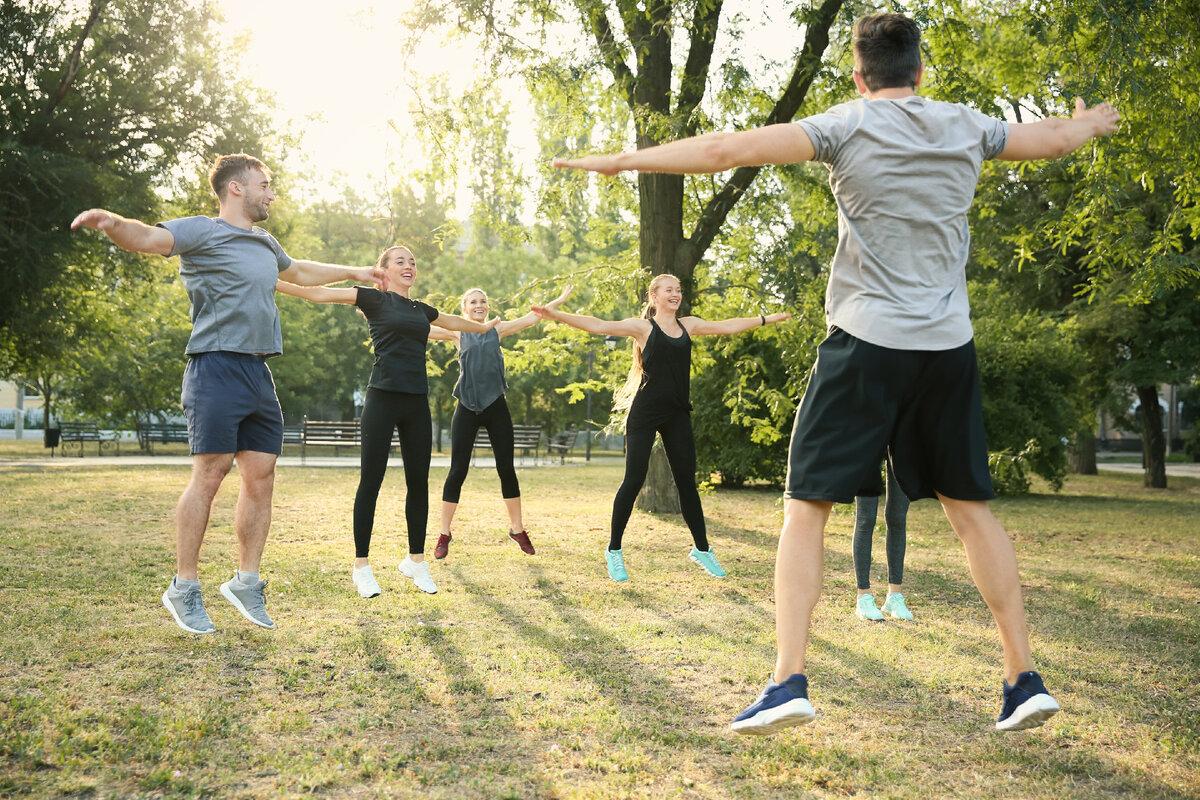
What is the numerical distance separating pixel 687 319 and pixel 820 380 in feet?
15.5

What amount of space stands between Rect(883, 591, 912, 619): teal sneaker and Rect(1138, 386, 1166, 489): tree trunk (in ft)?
61.4

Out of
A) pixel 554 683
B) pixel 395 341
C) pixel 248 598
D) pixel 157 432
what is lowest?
pixel 554 683

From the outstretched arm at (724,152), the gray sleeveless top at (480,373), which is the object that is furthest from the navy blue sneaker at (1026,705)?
the gray sleeveless top at (480,373)

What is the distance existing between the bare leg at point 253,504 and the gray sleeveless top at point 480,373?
286 centimetres

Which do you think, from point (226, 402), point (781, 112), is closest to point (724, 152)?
point (226, 402)

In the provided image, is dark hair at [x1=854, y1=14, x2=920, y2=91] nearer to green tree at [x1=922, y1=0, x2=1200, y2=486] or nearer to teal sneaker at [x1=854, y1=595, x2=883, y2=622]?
green tree at [x1=922, y1=0, x2=1200, y2=486]

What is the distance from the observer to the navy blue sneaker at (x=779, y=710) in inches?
113

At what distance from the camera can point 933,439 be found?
3.10 m

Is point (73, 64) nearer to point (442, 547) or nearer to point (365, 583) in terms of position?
point (442, 547)

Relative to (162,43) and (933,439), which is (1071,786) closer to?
(933,439)

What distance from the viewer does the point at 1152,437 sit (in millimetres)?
22203

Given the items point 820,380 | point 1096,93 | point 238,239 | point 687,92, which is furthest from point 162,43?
point 820,380

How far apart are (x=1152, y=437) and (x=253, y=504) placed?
75.2ft

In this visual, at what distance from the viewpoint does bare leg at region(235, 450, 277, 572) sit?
4.95 m
